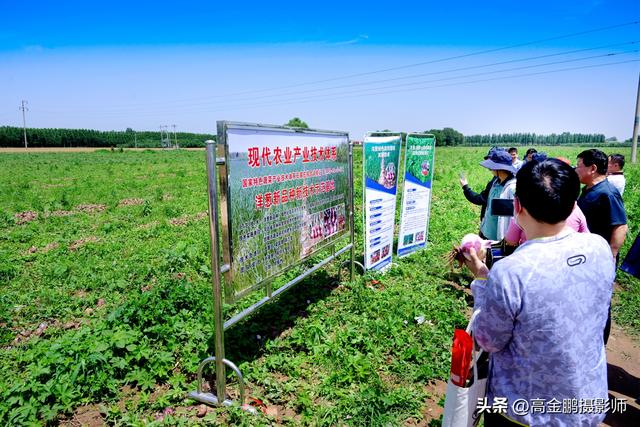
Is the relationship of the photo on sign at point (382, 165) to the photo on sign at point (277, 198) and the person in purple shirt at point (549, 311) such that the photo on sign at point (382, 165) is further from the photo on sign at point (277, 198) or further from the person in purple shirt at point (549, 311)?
the person in purple shirt at point (549, 311)

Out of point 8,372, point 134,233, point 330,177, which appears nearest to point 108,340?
point 8,372

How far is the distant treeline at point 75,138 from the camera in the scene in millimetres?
74938

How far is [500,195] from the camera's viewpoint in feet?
15.6

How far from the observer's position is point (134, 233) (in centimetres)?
880

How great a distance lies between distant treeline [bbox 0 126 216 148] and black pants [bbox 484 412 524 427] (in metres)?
70.6

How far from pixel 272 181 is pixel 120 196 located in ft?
40.7

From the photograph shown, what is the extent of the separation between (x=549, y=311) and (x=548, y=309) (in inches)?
0.4

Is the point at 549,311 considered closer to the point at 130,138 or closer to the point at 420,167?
the point at 420,167

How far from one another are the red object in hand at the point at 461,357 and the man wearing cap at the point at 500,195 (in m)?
3.07

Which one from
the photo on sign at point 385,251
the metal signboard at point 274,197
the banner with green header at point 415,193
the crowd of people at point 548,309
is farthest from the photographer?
the banner with green header at point 415,193

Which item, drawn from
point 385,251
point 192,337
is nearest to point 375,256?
point 385,251

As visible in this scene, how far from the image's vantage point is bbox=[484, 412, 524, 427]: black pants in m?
1.75

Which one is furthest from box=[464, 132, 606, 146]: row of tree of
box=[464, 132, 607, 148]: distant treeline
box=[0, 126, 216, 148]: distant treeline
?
box=[0, 126, 216, 148]: distant treeline

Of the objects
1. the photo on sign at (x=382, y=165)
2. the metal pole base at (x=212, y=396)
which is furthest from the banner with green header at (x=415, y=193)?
the metal pole base at (x=212, y=396)
